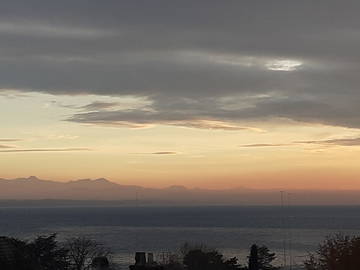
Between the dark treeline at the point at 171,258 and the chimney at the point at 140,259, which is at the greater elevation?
the chimney at the point at 140,259

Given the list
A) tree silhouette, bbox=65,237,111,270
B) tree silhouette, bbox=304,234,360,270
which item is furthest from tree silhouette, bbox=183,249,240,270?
tree silhouette, bbox=304,234,360,270

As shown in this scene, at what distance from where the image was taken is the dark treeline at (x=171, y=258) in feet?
92.8

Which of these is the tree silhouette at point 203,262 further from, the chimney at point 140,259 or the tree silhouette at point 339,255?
the chimney at point 140,259

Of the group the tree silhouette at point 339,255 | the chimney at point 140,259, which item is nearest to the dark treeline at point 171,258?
the tree silhouette at point 339,255

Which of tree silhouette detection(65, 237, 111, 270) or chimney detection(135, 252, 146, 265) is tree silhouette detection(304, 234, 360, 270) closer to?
chimney detection(135, 252, 146, 265)

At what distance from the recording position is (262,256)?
60.7m

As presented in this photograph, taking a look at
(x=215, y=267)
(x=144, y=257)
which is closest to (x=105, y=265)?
(x=144, y=257)

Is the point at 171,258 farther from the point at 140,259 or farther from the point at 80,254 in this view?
the point at 140,259

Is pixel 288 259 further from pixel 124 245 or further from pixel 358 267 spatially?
→ pixel 358 267

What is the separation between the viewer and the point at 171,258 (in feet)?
184

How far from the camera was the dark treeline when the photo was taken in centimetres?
2828

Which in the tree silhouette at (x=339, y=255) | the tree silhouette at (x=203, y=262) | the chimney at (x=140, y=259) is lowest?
the tree silhouette at (x=203, y=262)

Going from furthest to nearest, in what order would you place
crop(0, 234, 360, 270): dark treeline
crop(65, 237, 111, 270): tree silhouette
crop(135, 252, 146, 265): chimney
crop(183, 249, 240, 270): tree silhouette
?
crop(65, 237, 111, 270): tree silhouette, crop(183, 249, 240, 270): tree silhouette, crop(0, 234, 360, 270): dark treeline, crop(135, 252, 146, 265): chimney

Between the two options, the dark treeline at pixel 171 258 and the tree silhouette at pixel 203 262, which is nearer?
the dark treeline at pixel 171 258
